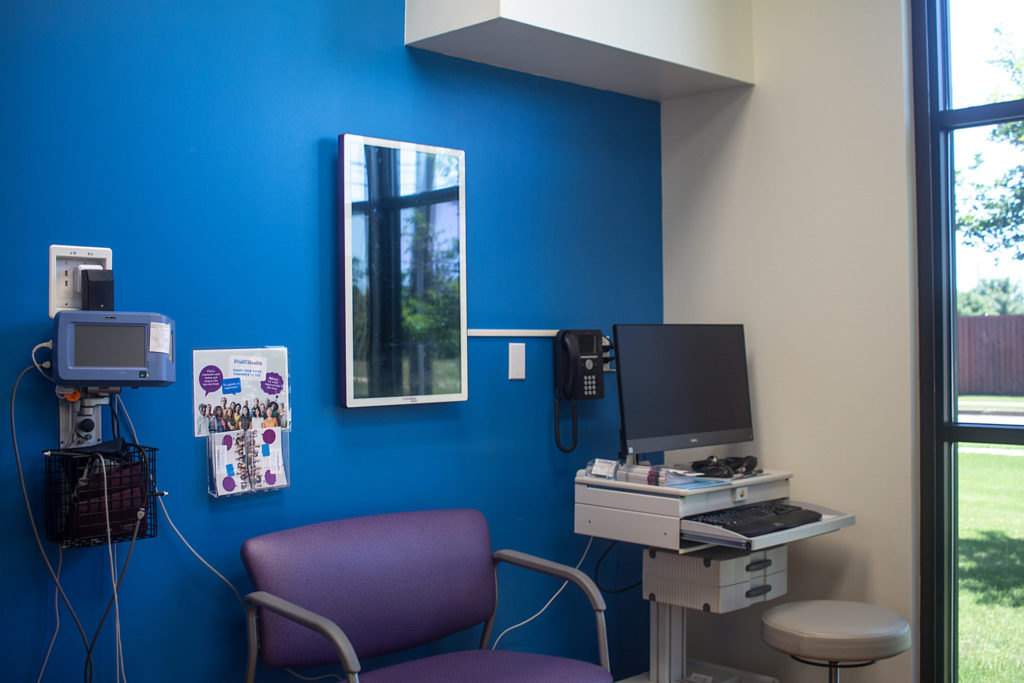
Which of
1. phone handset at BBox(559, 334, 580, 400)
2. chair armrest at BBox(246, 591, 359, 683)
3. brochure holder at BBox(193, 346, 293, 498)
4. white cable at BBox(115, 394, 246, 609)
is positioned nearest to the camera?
chair armrest at BBox(246, 591, 359, 683)

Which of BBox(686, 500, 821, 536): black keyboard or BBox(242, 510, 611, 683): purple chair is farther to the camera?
BBox(686, 500, 821, 536): black keyboard

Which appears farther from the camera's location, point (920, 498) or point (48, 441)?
point (920, 498)

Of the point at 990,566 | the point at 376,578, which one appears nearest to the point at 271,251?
the point at 376,578

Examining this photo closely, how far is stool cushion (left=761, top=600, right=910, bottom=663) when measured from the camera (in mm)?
2619

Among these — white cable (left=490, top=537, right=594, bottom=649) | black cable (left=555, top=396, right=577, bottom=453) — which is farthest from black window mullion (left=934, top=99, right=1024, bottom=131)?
white cable (left=490, top=537, right=594, bottom=649)

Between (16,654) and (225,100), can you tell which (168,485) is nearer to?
(16,654)

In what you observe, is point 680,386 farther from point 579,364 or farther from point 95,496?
point 95,496

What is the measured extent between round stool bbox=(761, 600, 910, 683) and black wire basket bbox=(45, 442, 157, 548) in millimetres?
1806

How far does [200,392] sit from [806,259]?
2.13 m

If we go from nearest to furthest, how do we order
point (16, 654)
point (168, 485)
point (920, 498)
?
1. point (16, 654)
2. point (168, 485)
3. point (920, 498)

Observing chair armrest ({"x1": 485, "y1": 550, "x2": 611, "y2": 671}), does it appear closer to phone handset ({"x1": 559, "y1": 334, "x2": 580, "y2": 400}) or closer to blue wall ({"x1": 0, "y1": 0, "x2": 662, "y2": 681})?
blue wall ({"x1": 0, "y1": 0, "x2": 662, "y2": 681})

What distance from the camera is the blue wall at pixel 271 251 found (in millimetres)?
2234

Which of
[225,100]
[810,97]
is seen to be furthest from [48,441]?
[810,97]

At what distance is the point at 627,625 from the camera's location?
3576 mm
